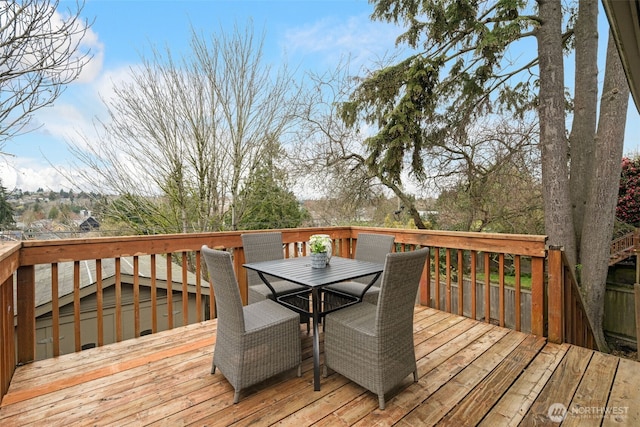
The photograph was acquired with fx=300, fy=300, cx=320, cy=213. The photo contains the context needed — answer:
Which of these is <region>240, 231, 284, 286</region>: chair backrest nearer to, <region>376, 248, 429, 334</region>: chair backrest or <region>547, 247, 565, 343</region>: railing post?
<region>376, 248, 429, 334</region>: chair backrest

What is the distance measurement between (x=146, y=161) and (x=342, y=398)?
6.39 meters

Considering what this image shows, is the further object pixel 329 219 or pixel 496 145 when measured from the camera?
pixel 329 219

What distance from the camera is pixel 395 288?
1870 mm

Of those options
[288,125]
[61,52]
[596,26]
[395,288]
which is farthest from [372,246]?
[596,26]

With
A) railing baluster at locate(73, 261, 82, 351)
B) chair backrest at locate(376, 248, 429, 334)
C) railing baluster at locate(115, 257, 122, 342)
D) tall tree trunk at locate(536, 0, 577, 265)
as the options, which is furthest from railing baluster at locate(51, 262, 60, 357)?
tall tree trunk at locate(536, 0, 577, 265)

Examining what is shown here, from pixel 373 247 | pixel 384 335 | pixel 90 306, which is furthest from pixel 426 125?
pixel 90 306

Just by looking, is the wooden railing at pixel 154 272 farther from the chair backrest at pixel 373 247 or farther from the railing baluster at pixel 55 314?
the chair backrest at pixel 373 247

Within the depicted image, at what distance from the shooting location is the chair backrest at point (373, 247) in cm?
317

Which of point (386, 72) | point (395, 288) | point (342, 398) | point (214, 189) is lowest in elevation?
point (342, 398)

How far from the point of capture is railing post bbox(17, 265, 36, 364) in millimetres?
2365

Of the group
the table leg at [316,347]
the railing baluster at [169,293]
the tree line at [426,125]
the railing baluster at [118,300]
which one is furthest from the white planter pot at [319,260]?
the tree line at [426,125]

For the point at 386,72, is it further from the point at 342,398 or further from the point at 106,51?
the point at 342,398

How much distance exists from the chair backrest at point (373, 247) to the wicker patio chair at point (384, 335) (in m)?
1.08

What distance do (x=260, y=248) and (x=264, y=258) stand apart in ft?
0.39
